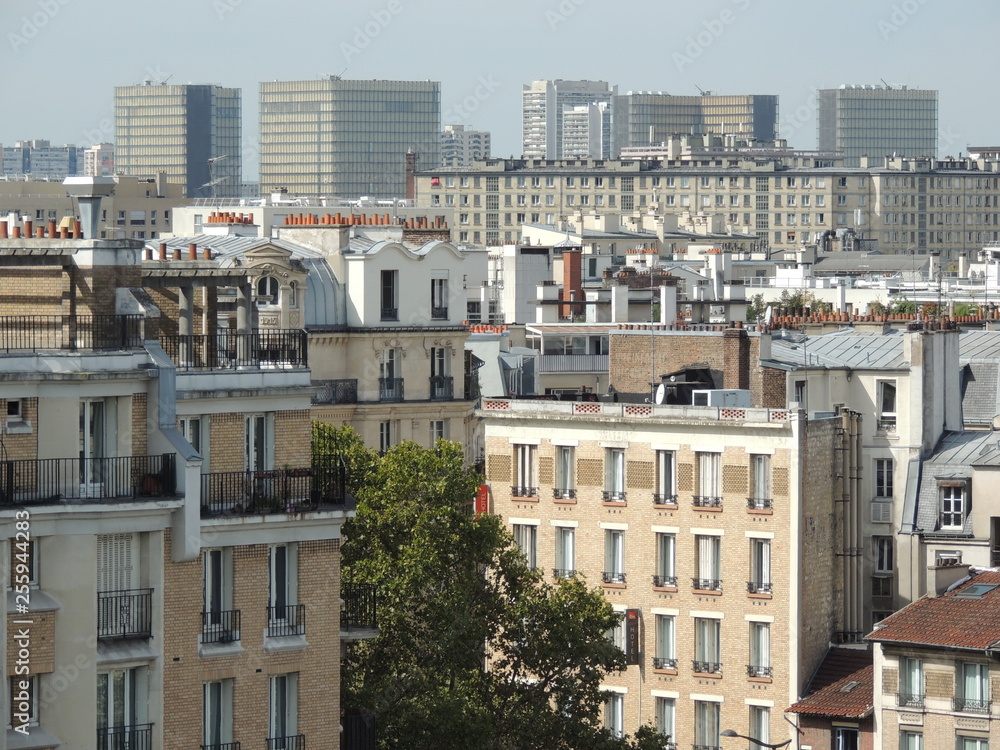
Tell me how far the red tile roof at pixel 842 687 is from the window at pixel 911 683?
4.47ft

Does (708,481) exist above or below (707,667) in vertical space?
above

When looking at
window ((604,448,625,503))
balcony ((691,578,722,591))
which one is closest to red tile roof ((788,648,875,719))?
balcony ((691,578,722,591))

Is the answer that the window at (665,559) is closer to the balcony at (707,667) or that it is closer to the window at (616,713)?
the balcony at (707,667)

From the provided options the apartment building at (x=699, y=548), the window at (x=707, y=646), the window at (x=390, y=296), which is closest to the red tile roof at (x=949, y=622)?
the apartment building at (x=699, y=548)

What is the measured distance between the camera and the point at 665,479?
258 ft

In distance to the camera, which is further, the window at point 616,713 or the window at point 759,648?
the window at point 616,713

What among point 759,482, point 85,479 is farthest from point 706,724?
point 85,479

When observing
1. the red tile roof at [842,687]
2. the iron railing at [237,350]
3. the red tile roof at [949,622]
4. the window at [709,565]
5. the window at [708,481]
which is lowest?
the red tile roof at [842,687]

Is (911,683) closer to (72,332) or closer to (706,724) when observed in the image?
(706,724)

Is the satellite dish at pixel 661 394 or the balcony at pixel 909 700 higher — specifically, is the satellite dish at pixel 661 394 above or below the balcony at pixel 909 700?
above

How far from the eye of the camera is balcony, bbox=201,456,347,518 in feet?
156

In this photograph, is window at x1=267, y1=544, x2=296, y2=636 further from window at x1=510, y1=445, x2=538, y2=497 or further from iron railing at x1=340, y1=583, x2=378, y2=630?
window at x1=510, y1=445, x2=538, y2=497

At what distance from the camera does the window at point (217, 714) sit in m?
46.8

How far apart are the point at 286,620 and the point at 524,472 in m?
34.0
